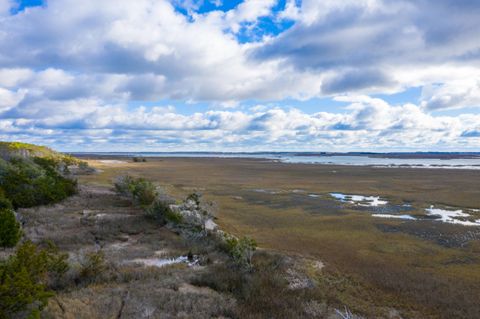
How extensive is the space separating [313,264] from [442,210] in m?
19.8

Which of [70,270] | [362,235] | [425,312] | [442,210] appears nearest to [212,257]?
[70,270]

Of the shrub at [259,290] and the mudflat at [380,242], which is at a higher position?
the shrub at [259,290]

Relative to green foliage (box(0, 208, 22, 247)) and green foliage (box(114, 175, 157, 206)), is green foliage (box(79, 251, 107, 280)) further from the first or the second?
green foliage (box(114, 175, 157, 206))

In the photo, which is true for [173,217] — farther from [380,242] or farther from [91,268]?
[380,242]

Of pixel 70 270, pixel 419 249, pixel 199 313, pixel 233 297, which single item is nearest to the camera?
pixel 199 313

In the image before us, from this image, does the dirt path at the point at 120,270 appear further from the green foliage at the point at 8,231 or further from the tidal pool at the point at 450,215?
the tidal pool at the point at 450,215

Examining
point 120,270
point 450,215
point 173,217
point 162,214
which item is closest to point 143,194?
point 162,214

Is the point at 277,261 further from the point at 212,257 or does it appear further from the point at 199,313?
the point at 199,313

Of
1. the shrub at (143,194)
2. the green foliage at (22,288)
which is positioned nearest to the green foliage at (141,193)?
the shrub at (143,194)

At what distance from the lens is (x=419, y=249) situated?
17.4 metres

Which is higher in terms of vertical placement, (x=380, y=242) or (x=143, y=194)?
(x=143, y=194)

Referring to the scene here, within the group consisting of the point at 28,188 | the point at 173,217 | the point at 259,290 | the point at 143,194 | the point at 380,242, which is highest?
the point at 28,188

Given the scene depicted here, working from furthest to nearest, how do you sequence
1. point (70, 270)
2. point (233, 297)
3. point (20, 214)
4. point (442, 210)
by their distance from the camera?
point (442, 210)
point (20, 214)
point (70, 270)
point (233, 297)

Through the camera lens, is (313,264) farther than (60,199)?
No
